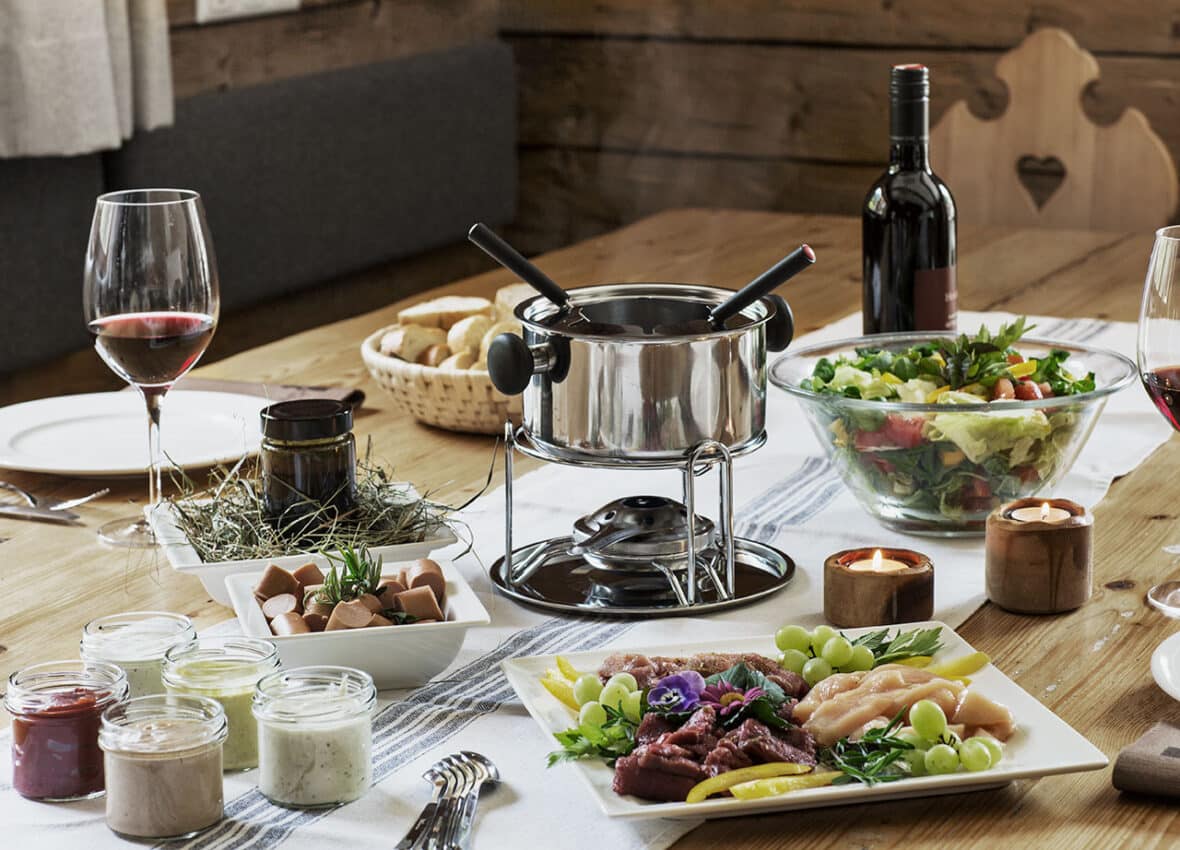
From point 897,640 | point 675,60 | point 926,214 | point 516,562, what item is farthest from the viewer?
point 675,60

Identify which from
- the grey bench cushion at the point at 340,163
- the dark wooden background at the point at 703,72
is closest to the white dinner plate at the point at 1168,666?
Result: the grey bench cushion at the point at 340,163

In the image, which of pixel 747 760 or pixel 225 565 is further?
pixel 225 565

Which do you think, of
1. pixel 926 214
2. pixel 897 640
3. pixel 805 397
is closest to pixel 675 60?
pixel 926 214

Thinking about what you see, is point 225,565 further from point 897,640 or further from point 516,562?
point 897,640

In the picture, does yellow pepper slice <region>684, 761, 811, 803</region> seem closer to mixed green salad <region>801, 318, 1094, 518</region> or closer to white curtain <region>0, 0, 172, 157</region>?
mixed green salad <region>801, 318, 1094, 518</region>

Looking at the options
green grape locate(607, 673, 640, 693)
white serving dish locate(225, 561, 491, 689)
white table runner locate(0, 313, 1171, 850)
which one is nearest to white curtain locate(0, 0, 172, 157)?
white table runner locate(0, 313, 1171, 850)

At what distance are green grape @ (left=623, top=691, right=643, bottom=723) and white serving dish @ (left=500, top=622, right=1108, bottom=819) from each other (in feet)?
0.11

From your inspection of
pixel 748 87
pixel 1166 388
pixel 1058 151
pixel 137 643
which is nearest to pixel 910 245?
pixel 1166 388

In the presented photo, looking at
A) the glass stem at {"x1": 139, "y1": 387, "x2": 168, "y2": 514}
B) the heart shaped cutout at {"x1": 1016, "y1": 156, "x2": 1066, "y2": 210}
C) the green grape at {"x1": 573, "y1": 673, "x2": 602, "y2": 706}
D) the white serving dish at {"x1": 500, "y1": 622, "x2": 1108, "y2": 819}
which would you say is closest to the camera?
the white serving dish at {"x1": 500, "y1": 622, "x2": 1108, "y2": 819}

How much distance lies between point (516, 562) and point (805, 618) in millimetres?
233

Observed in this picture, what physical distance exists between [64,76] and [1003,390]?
210 centimetres

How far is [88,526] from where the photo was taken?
131 centimetres

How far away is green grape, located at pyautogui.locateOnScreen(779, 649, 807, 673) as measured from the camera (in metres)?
0.93

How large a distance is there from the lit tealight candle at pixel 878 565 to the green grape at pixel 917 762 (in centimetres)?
26
